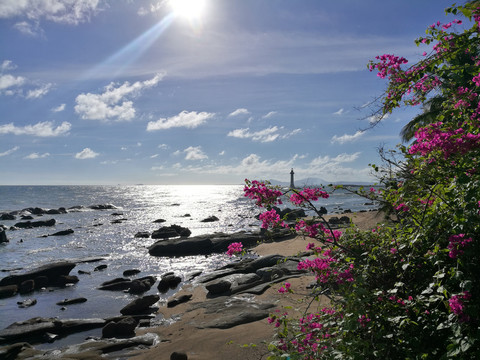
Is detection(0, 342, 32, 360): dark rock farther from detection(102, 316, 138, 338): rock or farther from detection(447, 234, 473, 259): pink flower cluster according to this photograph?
detection(447, 234, 473, 259): pink flower cluster

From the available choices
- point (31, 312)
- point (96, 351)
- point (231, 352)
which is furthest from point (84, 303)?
point (231, 352)

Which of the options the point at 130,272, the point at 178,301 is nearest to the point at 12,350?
the point at 178,301

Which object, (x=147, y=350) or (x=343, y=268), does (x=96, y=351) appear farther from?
(x=343, y=268)

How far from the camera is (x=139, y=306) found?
41.9 ft

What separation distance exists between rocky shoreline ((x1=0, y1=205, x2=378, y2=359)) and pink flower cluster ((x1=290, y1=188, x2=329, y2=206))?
2.48 ft

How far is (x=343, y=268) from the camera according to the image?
426 cm

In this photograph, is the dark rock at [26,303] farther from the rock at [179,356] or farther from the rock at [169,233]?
the rock at [169,233]

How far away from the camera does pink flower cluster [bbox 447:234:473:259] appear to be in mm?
3143

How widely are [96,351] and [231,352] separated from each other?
4257 mm

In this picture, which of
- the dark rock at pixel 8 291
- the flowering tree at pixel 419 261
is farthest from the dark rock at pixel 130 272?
the flowering tree at pixel 419 261

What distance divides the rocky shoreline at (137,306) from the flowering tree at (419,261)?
3.84 feet

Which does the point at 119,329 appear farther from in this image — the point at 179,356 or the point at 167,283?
the point at 167,283

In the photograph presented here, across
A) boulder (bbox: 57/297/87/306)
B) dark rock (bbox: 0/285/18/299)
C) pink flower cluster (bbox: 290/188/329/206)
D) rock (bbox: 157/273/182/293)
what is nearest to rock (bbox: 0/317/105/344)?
boulder (bbox: 57/297/87/306)

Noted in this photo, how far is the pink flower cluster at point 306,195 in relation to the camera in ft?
15.1
